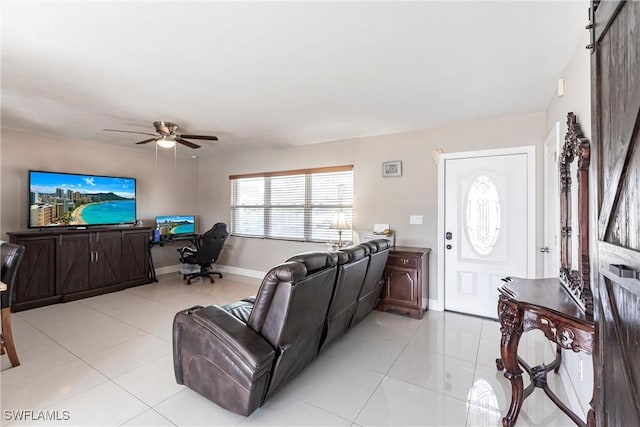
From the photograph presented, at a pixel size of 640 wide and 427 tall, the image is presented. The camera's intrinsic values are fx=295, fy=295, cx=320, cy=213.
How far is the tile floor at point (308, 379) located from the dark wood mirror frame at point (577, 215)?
2.94 ft

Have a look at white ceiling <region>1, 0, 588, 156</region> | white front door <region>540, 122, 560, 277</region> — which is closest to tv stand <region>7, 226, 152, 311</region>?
white ceiling <region>1, 0, 588, 156</region>

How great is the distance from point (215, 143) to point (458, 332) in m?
4.49

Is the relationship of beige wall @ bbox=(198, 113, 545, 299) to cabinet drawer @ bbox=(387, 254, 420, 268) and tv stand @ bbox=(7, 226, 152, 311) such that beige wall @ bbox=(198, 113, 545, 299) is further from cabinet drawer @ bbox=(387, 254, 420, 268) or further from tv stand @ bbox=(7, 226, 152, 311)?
tv stand @ bbox=(7, 226, 152, 311)

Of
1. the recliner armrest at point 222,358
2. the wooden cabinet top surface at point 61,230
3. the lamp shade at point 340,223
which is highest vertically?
the lamp shade at point 340,223

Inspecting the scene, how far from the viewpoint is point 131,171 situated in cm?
532

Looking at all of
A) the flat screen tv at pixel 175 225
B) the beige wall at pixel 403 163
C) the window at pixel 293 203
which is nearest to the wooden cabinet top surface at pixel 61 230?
the flat screen tv at pixel 175 225

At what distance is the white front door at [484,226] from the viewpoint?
3.41 metres

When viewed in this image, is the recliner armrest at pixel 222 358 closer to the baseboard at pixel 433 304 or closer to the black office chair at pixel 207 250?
the baseboard at pixel 433 304

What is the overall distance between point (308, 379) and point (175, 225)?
4.52 metres

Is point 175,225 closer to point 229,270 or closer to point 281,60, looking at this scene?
point 229,270

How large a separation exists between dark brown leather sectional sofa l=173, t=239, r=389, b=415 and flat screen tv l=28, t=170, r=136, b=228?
3.74 metres

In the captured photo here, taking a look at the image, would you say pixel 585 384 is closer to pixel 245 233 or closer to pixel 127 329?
pixel 127 329

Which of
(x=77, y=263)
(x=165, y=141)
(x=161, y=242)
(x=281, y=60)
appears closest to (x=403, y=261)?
(x=281, y=60)

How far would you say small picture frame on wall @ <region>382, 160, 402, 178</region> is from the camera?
13.6 feet
